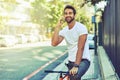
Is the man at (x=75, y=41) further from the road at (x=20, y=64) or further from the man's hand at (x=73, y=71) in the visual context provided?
the road at (x=20, y=64)

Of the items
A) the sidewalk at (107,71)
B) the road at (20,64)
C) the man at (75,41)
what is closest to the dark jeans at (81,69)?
the man at (75,41)

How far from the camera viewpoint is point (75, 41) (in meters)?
4.73

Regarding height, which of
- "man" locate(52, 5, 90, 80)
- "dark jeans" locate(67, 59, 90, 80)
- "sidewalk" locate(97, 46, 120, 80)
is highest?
"man" locate(52, 5, 90, 80)

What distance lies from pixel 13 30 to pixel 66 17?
227ft

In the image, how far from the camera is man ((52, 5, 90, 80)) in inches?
174

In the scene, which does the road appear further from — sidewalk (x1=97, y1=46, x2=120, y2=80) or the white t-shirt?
the white t-shirt

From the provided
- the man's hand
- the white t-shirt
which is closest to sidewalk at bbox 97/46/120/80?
the white t-shirt

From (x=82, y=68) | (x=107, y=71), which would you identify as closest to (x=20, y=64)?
(x=107, y=71)

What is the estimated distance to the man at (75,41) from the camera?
4409mm

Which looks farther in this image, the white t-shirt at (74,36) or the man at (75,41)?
the white t-shirt at (74,36)

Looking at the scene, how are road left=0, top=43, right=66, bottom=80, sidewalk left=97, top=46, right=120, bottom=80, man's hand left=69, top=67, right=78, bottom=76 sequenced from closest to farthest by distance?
man's hand left=69, top=67, right=78, bottom=76 < sidewalk left=97, top=46, right=120, bottom=80 < road left=0, top=43, right=66, bottom=80

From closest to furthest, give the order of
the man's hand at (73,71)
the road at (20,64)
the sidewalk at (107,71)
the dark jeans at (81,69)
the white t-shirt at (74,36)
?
the man's hand at (73,71) → the dark jeans at (81,69) → the white t-shirt at (74,36) → the sidewalk at (107,71) → the road at (20,64)

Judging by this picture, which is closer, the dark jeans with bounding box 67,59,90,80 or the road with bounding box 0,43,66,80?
the dark jeans with bounding box 67,59,90,80

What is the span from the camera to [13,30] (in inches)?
2879
